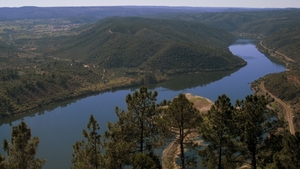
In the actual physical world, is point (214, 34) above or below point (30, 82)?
above

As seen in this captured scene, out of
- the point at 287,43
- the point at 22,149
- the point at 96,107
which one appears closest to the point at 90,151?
the point at 22,149

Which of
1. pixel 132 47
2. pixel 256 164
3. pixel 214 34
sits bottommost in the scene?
pixel 256 164

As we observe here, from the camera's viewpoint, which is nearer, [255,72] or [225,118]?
[225,118]

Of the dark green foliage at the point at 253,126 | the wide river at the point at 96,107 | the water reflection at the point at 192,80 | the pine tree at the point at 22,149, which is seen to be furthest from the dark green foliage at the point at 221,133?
the water reflection at the point at 192,80

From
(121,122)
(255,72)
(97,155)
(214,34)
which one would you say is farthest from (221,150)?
(214,34)

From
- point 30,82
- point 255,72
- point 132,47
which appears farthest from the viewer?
point 132,47

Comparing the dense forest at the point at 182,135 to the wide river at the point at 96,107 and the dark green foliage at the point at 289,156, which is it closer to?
the dark green foliage at the point at 289,156

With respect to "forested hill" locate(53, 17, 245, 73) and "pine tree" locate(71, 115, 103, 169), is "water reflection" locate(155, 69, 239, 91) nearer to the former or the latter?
"forested hill" locate(53, 17, 245, 73)

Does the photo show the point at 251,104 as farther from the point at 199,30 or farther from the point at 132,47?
the point at 199,30
